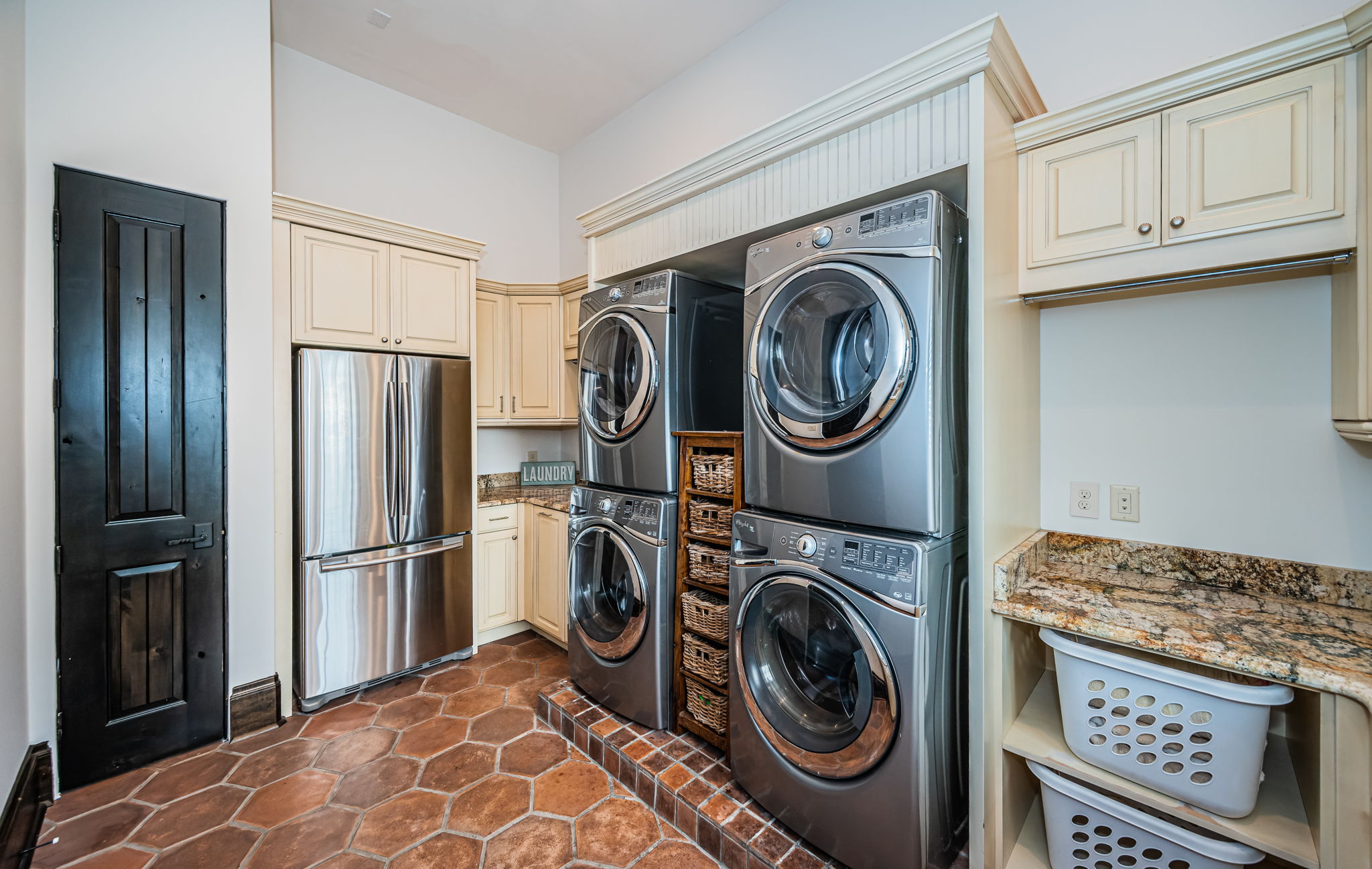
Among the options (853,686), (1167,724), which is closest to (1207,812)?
(1167,724)

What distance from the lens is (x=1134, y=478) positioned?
177cm

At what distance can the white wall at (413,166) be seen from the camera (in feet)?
10.2

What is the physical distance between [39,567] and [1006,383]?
341 cm

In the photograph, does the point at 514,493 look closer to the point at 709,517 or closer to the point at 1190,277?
the point at 709,517

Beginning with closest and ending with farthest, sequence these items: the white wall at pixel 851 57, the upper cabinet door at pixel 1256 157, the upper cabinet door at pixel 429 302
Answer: the upper cabinet door at pixel 1256 157 < the white wall at pixel 851 57 < the upper cabinet door at pixel 429 302

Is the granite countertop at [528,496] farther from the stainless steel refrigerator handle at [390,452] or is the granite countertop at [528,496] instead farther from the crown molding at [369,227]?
the crown molding at [369,227]

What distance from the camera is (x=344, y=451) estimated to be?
102 inches

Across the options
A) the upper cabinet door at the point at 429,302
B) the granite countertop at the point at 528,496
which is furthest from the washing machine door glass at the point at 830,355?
the upper cabinet door at the point at 429,302

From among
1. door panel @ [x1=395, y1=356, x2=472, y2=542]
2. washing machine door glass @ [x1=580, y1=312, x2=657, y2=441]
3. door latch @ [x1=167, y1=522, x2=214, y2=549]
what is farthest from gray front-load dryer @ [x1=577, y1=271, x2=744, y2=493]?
door latch @ [x1=167, y1=522, x2=214, y2=549]

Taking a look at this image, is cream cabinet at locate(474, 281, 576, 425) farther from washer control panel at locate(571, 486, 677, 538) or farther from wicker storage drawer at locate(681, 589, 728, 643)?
wicker storage drawer at locate(681, 589, 728, 643)

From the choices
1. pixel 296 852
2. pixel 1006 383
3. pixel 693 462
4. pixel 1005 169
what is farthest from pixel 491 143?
pixel 296 852

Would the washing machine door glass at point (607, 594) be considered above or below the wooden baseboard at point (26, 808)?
above

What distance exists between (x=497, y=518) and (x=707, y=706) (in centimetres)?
180

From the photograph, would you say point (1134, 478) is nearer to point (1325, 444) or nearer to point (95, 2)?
point (1325, 444)
